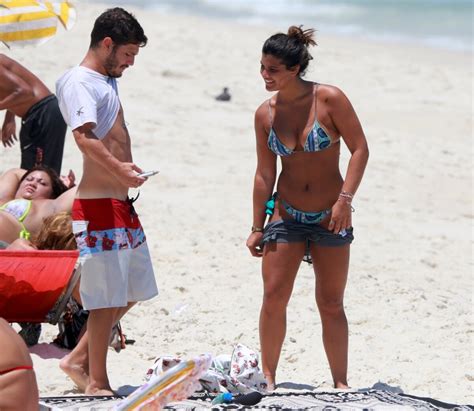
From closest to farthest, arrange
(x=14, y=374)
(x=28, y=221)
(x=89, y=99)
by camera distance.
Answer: (x=14, y=374), (x=89, y=99), (x=28, y=221)

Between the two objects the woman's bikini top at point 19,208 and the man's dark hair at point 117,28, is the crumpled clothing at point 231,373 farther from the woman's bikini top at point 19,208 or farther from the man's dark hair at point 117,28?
the woman's bikini top at point 19,208

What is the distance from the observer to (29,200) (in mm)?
6016

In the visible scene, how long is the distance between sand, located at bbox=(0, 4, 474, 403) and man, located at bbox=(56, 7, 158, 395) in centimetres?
56

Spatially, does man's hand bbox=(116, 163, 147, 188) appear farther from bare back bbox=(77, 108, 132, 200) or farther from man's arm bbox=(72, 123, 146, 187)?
bare back bbox=(77, 108, 132, 200)

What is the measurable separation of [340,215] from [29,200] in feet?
7.21

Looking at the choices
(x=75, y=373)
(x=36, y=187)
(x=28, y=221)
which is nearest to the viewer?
(x=75, y=373)

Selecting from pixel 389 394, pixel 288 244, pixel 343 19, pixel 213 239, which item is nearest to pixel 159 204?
pixel 213 239

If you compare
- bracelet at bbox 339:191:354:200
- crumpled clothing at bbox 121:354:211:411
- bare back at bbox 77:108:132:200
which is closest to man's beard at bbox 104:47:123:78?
bare back at bbox 77:108:132:200

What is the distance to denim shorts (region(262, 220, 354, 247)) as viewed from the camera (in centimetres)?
472

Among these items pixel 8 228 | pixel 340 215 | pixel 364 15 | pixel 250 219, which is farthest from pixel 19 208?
pixel 364 15

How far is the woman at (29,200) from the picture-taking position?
5691 millimetres

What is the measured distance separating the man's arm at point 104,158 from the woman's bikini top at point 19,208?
5.10 feet

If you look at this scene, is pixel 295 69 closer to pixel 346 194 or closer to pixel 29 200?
pixel 346 194

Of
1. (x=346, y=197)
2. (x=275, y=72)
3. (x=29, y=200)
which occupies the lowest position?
(x=29, y=200)
